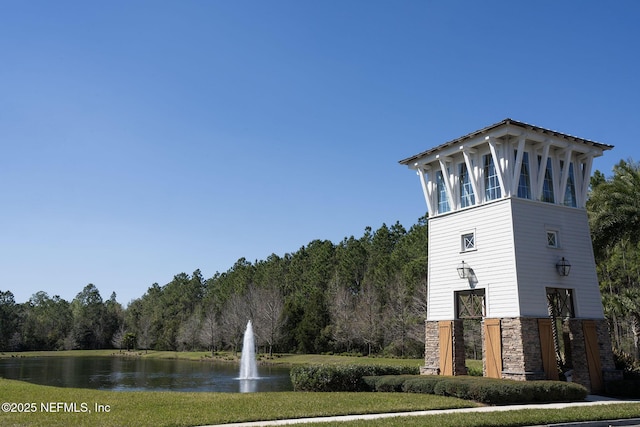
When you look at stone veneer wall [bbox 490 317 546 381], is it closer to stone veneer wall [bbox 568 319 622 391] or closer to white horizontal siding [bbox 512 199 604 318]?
white horizontal siding [bbox 512 199 604 318]

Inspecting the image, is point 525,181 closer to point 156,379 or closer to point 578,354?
point 578,354

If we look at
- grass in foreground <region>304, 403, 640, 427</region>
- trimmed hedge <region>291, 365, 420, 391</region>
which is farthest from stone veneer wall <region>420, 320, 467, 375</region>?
grass in foreground <region>304, 403, 640, 427</region>

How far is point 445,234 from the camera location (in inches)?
953

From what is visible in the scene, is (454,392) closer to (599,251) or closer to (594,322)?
(594,322)

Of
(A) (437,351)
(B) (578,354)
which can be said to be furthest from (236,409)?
(B) (578,354)

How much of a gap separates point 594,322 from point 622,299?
34.9 feet

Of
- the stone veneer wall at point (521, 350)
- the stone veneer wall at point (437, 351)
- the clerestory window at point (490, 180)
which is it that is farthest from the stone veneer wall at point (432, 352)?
the clerestory window at point (490, 180)

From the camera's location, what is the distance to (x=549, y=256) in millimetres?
21562

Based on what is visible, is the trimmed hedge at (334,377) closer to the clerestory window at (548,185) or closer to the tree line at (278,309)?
the clerestory window at (548,185)

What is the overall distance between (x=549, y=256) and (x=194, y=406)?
1548cm

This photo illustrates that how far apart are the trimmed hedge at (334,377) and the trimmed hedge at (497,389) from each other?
9.18ft

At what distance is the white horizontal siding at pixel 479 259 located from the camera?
20688mm

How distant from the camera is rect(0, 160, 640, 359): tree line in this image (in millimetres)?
31344

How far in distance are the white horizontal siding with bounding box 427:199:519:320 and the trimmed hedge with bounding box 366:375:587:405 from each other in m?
3.28
